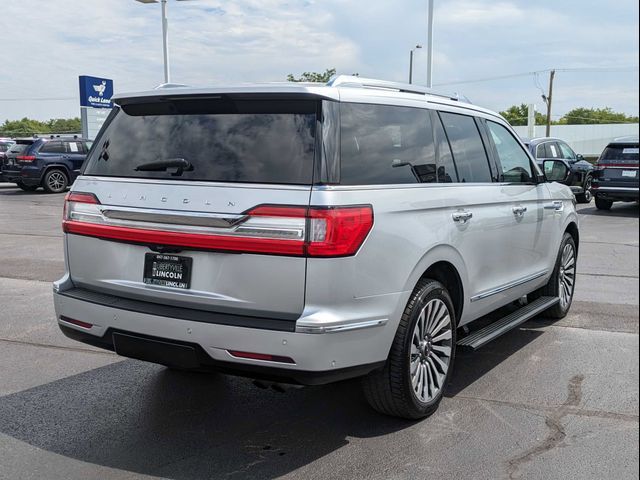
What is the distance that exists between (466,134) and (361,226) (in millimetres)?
1784

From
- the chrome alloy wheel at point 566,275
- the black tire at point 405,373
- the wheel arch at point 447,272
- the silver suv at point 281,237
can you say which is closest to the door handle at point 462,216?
the silver suv at point 281,237

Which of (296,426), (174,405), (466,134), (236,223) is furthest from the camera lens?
(466,134)

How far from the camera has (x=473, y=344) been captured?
14.4 feet

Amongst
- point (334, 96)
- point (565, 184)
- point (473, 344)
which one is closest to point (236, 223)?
point (334, 96)

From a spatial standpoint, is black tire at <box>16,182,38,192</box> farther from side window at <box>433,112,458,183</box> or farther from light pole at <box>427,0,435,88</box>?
side window at <box>433,112,458,183</box>

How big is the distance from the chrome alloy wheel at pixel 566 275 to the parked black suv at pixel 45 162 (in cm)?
1844

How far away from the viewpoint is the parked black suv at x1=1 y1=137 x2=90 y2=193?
21.6 meters

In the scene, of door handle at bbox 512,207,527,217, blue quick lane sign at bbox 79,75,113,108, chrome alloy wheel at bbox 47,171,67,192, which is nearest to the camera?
door handle at bbox 512,207,527,217

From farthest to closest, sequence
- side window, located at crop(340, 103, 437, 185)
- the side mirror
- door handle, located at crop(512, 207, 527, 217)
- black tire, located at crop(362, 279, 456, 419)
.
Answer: the side mirror < door handle, located at crop(512, 207, 527, 217) < black tire, located at crop(362, 279, 456, 419) < side window, located at crop(340, 103, 437, 185)

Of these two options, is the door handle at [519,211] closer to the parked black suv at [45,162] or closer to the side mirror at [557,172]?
the side mirror at [557,172]

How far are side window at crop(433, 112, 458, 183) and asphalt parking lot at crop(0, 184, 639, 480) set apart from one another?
1141 millimetres

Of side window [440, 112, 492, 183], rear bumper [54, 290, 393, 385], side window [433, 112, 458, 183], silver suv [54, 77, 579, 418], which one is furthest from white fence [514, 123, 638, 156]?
rear bumper [54, 290, 393, 385]

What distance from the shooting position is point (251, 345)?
328cm

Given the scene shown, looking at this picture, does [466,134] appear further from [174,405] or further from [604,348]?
[174,405]
